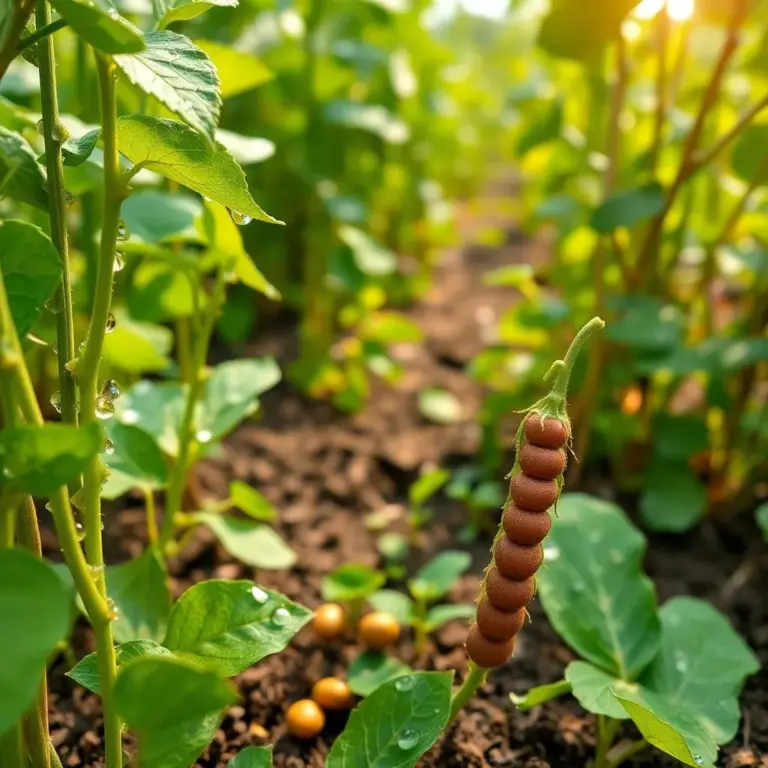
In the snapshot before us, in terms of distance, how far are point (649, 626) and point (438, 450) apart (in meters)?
0.88

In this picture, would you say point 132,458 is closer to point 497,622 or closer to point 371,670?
point 371,670

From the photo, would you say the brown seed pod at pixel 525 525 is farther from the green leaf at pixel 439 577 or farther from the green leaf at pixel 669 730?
the green leaf at pixel 439 577

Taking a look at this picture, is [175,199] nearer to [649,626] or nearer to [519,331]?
→ [649,626]

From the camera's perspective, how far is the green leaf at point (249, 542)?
3.84ft

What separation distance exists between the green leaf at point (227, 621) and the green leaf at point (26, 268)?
309mm

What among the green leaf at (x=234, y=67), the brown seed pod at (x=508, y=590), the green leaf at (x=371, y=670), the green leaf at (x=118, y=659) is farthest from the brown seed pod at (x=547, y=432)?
the green leaf at (x=234, y=67)

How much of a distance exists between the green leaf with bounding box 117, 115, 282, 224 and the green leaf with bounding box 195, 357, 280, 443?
536 millimetres

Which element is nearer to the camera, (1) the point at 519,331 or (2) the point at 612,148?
→ (2) the point at 612,148

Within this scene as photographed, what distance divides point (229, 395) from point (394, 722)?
55 cm

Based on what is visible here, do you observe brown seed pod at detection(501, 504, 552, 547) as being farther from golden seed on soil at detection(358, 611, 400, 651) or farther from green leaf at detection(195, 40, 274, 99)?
green leaf at detection(195, 40, 274, 99)

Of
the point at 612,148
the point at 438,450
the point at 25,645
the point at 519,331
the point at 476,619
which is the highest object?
the point at 612,148

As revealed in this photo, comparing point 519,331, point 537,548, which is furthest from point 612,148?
point 537,548

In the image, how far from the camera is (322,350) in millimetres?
2016

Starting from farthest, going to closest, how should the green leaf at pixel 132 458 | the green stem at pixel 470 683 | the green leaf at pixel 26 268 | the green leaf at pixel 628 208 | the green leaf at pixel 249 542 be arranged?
the green leaf at pixel 628 208
the green leaf at pixel 249 542
the green leaf at pixel 132 458
the green stem at pixel 470 683
the green leaf at pixel 26 268
